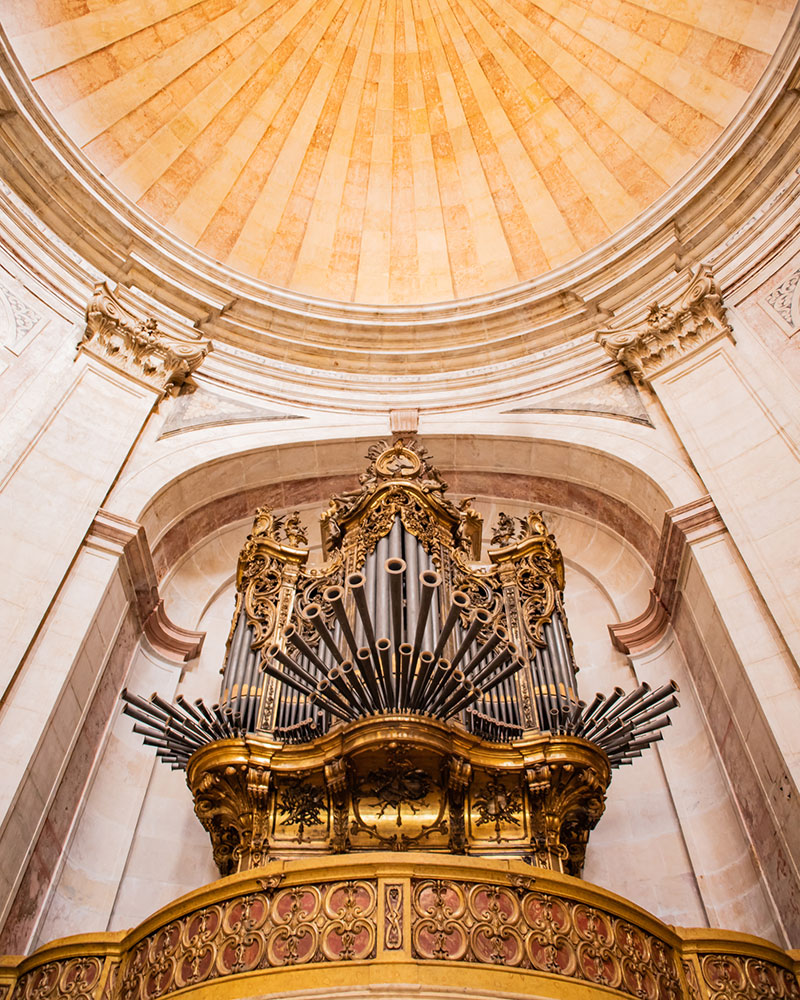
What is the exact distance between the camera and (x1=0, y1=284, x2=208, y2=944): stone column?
221 inches

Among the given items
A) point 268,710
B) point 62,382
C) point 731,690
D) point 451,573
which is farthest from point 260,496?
point 731,690

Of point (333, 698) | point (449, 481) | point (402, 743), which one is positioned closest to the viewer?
point (402, 743)

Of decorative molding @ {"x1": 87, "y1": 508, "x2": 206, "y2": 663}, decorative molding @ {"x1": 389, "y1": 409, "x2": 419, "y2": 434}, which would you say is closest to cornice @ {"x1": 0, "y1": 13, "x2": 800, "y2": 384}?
decorative molding @ {"x1": 389, "y1": 409, "x2": 419, "y2": 434}

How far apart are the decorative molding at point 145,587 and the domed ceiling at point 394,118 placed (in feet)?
18.7

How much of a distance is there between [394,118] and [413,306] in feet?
14.0

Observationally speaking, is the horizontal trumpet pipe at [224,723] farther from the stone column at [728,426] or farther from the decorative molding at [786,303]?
the decorative molding at [786,303]

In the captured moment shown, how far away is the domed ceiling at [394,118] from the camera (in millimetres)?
10969

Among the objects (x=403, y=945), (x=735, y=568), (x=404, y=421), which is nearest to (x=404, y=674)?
(x=403, y=945)

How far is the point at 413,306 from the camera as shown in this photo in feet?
36.3

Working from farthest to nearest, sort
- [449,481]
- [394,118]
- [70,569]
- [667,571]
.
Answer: [394,118] < [449,481] < [667,571] < [70,569]

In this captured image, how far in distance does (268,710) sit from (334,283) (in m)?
7.99

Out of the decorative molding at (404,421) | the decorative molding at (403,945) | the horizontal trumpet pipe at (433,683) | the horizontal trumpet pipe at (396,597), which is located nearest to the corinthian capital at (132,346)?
the decorative molding at (404,421)

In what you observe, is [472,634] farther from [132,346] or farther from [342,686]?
[132,346]

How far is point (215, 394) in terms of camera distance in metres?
9.54
